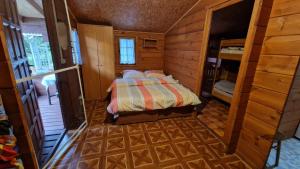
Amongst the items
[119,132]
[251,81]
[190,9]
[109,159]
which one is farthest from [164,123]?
[190,9]

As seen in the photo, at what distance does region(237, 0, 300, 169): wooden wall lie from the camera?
47.8 inches

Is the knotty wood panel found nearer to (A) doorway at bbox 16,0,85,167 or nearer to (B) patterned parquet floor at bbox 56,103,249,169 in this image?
(B) patterned parquet floor at bbox 56,103,249,169

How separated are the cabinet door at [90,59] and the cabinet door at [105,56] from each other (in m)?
0.08

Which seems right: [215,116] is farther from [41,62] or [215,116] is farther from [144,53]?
[41,62]

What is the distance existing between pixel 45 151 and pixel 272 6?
331cm

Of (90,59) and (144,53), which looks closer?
(90,59)

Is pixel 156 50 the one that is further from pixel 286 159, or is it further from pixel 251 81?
pixel 286 159

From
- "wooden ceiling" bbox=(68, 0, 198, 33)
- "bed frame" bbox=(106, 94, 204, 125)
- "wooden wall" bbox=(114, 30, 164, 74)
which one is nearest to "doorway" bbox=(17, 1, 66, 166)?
"wooden ceiling" bbox=(68, 0, 198, 33)

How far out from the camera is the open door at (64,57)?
Result: 170 centimetres

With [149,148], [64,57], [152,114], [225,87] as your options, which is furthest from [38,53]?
[225,87]

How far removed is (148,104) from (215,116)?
1610 mm

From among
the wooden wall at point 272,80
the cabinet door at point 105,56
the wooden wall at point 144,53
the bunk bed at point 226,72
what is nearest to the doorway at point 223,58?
the bunk bed at point 226,72

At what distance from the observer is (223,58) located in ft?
10.9

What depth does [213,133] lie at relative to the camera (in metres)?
2.23
